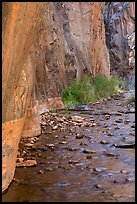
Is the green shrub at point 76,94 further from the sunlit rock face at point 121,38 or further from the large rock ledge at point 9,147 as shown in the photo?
the sunlit rock face at point 121,38

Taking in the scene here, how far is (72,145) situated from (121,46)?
3393cm

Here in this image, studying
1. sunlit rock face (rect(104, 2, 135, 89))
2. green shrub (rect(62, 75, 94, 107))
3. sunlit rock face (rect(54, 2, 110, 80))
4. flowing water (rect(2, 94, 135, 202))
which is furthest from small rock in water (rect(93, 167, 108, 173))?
sunlit rock face (rect(104, 2, 135, 89))

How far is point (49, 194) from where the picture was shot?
418 centimetres

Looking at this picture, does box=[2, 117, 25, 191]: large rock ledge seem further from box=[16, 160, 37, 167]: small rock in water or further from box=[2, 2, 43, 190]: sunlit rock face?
box=[16, 160, 37, 167]: small rock in water

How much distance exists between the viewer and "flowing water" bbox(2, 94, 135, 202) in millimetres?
4137

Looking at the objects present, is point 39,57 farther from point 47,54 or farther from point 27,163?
point 27,163

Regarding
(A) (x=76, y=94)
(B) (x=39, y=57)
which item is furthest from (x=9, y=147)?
(A) (x=76, y=94)

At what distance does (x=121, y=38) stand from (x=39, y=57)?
95.7 feet

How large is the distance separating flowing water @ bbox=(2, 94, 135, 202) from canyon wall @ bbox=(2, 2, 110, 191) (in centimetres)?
36

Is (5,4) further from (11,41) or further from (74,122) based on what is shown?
(74,122)

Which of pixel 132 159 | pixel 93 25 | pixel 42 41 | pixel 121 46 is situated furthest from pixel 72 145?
pixel 121 46

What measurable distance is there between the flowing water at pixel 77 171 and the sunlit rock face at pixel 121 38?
3224 centimetres

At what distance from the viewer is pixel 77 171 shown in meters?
5.20

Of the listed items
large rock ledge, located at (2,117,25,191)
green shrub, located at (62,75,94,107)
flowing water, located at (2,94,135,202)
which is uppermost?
green shrub, located at (62,75,94,107)
